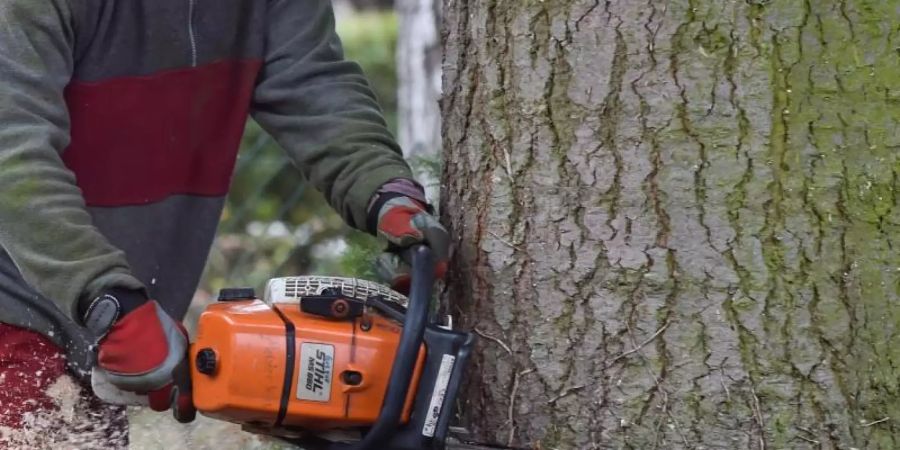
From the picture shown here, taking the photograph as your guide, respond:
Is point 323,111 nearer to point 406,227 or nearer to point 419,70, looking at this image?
point 406,227

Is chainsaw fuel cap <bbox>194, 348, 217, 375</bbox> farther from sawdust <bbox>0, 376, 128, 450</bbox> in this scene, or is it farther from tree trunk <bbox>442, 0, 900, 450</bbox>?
sawdust <bbox>0, 376, 128, 450</bbox>

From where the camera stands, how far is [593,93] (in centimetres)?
221

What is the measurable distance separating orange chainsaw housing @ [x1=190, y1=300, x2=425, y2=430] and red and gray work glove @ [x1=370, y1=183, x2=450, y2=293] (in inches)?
9.7

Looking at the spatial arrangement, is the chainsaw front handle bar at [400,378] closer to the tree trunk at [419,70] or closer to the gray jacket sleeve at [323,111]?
the gray jacket sleeve at [323,111]

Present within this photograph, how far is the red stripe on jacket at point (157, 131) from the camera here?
279 centimetres

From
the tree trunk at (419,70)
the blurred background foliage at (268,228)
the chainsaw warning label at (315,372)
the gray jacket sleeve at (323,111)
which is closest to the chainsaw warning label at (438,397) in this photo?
the chainsaw warning label at (315,372)

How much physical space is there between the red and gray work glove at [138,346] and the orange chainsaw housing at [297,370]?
4.7 inches

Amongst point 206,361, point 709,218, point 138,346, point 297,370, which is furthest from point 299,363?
point 709,218

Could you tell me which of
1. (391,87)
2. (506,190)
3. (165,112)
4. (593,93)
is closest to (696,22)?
(593,93)

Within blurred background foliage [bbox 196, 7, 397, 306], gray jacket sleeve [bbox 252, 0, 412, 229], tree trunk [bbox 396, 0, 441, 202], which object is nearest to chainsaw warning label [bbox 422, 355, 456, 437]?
gray jacket sleeve [bbox 252, 0, 412, 229]

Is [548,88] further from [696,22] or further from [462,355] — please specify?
[462,355]

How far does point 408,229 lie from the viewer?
249cm

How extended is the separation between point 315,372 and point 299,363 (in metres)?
0.03

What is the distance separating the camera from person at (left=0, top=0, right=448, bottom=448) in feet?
7.72
